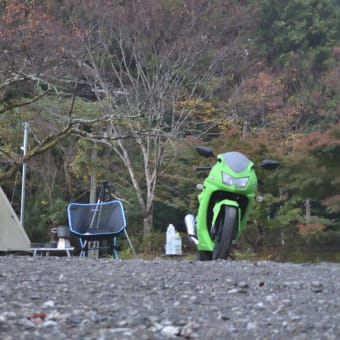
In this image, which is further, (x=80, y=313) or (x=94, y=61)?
(x=94, y=61)

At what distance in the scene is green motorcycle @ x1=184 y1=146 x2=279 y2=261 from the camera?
6.50 m

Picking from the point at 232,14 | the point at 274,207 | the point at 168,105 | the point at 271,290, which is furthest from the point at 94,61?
the point at 271,290

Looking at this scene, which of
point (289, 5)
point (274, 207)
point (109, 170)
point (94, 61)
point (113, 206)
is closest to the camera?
point (113, 206)

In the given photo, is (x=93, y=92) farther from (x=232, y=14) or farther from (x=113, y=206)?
(x=113, y=206)

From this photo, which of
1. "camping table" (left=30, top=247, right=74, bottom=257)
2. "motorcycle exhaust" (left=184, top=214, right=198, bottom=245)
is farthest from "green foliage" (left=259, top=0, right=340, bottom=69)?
"motorcycle exhaust" (left=184, top=214, right=198, bottom=245)

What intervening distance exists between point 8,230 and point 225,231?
3.79 m

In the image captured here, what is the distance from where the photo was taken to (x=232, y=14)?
58.3 feet

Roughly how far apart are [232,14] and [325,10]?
1047 centimetres

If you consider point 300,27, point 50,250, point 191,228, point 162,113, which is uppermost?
point 300,27

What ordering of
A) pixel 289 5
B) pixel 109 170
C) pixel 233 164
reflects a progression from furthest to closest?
pixel 289 5
pixel 109 170
pixel 233 164

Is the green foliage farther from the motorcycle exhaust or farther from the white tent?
the motorcycle exhaust

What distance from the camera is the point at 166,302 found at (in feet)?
12.1

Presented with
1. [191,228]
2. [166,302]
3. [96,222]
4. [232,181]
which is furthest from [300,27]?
[166,302]

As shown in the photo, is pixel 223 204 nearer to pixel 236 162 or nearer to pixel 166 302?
pixel 236 162
